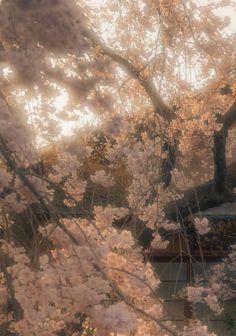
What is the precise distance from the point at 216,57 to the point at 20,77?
144 inches

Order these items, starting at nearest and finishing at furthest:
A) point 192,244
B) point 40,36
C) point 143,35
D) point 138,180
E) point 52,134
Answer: point 40,36
point 52,134
point 143,35
point 138,180
point 192,244

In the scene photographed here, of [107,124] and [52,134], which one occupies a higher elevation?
[52,134]

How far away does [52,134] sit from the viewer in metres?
2.96

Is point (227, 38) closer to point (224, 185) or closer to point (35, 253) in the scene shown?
point (224, 185)

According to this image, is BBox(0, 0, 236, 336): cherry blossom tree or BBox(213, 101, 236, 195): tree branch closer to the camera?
BBox(0, 0, 236, 336): cherry blossom tree

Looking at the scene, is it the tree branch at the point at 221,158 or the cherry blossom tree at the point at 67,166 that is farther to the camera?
the tree branch at the point at 221,158

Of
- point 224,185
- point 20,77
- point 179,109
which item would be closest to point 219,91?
point 179,109

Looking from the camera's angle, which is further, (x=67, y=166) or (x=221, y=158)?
(x=221, y=158)

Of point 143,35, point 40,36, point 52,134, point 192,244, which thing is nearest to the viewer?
point 40,36

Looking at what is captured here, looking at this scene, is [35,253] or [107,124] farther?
[35,253]

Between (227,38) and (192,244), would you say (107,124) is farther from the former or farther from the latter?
(192,244)

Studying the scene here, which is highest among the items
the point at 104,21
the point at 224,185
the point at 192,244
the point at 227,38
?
the point at 104,21

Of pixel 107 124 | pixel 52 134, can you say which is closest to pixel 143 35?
pixel 52 134

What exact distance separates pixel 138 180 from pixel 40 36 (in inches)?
148
